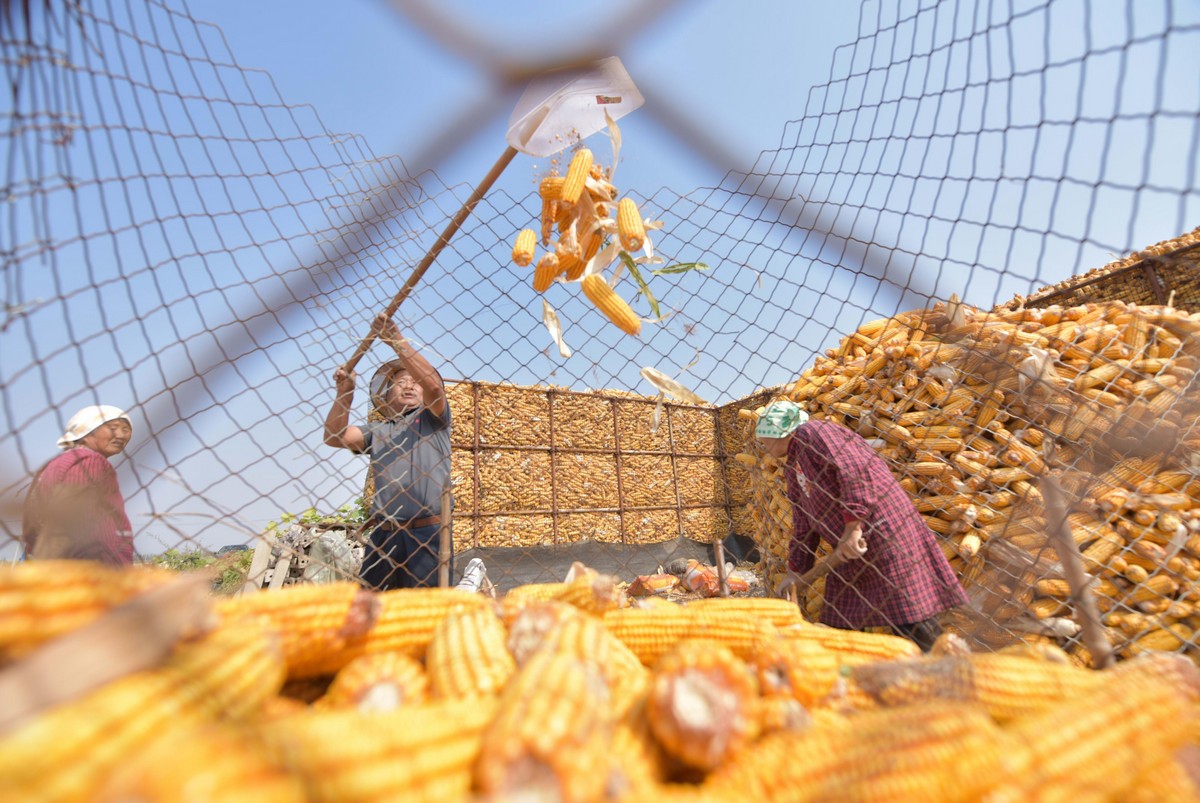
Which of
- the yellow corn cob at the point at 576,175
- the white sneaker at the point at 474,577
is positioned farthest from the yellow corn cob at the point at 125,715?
the white sneaker at the point at 474,577

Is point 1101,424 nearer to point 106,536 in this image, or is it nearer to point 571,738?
point 571,738

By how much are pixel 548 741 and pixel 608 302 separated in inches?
110

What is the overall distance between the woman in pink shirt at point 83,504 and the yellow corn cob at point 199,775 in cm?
154

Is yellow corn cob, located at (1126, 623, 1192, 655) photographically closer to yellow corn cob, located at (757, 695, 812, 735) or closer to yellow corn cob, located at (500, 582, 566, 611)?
yellow corn cob, located at (757, 695, 812, 735)

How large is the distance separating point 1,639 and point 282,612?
49cm

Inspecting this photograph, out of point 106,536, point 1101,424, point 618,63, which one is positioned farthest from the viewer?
point 1101,424

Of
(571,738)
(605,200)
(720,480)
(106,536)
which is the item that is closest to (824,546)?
(605,200)

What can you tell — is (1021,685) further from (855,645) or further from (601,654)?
(601,654)

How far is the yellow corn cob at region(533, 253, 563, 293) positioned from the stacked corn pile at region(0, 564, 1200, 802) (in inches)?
93.6

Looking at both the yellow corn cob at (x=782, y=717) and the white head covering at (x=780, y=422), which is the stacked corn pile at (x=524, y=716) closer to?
the yellow corn cob at (x=782, y=717)

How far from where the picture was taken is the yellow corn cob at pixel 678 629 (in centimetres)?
154

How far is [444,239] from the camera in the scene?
3461 mm

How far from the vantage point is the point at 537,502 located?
8570 millimetres

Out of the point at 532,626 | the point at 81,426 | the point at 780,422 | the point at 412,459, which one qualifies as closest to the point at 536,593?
the point at 532,626
